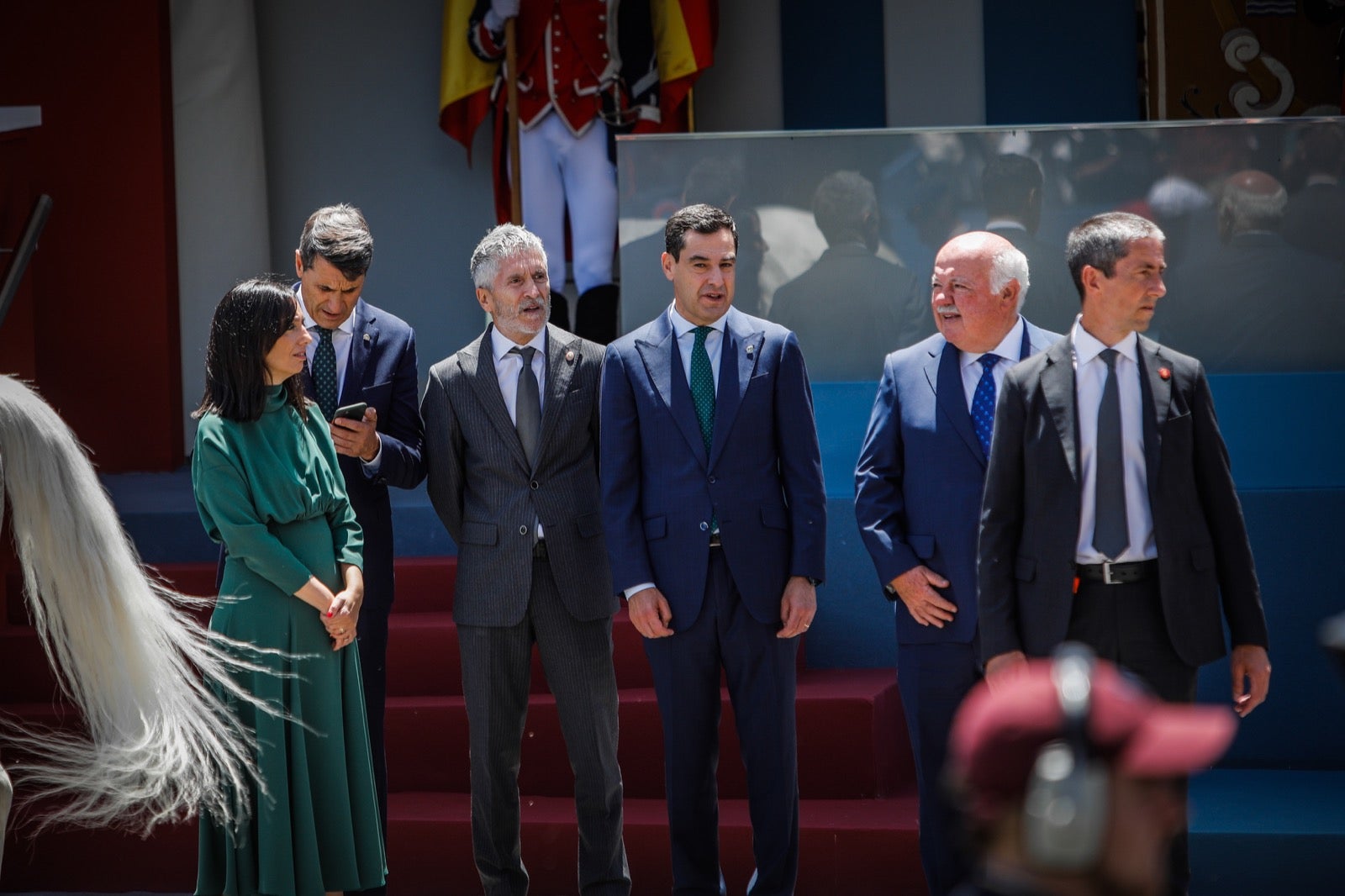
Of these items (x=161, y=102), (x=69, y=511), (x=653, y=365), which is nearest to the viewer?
(x=69, y=511)

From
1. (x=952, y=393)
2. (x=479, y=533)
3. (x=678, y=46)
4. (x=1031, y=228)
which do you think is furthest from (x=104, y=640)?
(x=678, y=46)

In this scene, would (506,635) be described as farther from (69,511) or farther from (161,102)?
(161,102)

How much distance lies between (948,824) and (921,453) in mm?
859

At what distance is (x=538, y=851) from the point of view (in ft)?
14.7

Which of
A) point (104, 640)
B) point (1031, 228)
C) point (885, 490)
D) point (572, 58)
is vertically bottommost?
point (104, 640)

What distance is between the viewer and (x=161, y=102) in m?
7.03

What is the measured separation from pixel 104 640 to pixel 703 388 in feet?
4.93

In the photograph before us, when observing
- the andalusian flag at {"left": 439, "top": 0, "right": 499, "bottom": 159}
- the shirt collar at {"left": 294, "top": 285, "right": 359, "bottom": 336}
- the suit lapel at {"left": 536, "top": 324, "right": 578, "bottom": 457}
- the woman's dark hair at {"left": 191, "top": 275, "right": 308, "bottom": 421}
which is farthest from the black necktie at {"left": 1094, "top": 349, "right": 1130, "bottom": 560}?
the andalusian flag at {"left": 439, "top": 0, "right": 499, "bottom": 159}

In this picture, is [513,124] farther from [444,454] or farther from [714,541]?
[714,541]

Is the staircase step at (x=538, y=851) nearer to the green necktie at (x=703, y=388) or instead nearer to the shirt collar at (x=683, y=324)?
the green necktie at (x=703, y=388)

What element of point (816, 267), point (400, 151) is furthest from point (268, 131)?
point (816, 267)

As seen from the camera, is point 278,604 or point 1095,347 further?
point 278,604

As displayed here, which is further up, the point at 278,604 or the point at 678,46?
the point at 678,46

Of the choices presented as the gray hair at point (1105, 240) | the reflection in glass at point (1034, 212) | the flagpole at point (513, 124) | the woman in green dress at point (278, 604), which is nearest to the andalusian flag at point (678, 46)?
the flagpole at point (513, 124)
